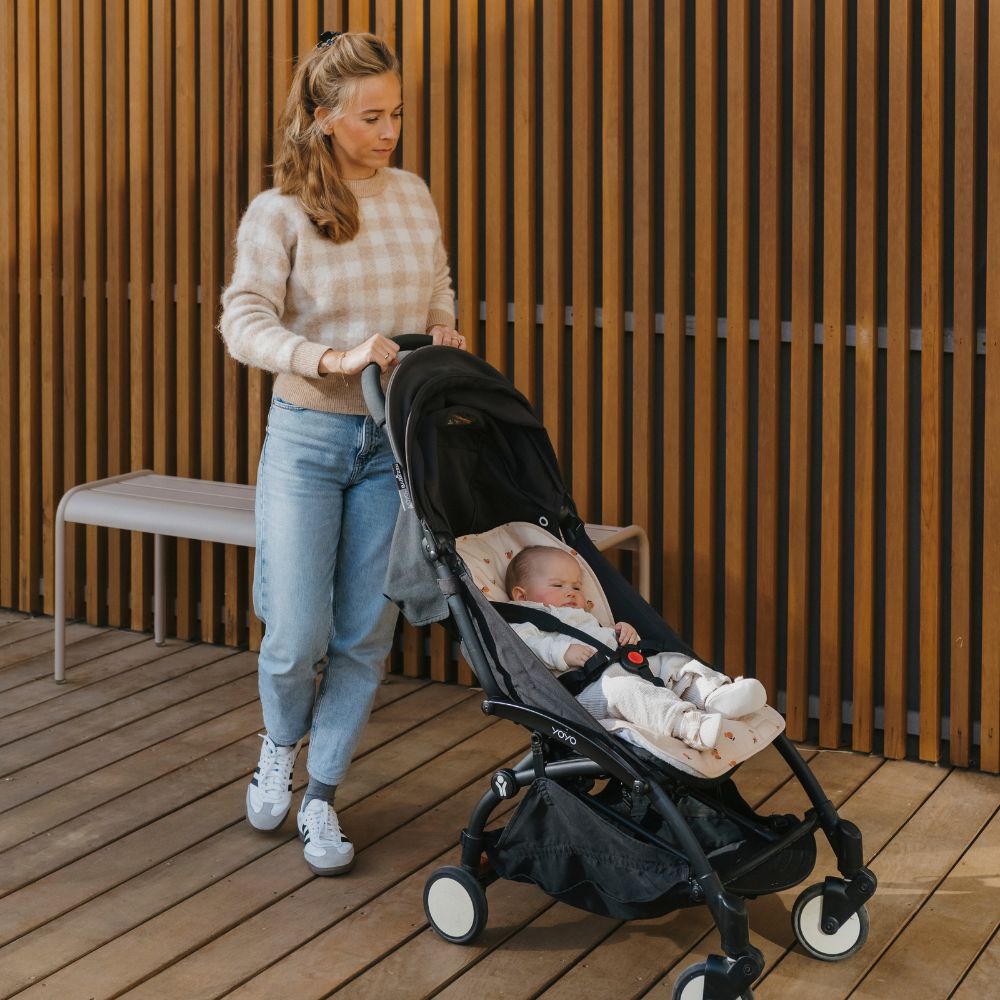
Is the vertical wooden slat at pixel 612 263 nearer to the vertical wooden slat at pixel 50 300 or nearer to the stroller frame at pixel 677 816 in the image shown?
the stroller frame at pixel 677 816

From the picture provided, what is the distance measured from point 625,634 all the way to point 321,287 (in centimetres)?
98

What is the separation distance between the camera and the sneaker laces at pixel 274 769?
3.59 meters

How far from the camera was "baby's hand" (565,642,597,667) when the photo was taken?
3.05 metres

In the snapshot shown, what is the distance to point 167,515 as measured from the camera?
454 cm

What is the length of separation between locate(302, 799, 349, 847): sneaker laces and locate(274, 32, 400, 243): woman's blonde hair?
1.28 metres

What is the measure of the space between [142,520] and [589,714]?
82.6 inches

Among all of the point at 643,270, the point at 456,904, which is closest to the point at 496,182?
the point at 643,270

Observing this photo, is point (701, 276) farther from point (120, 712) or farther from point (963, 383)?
point (120, 712)

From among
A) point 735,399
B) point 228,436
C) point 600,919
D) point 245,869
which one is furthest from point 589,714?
point 228,436

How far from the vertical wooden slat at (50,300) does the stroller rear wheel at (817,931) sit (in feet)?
10.8

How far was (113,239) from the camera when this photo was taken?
5184mm

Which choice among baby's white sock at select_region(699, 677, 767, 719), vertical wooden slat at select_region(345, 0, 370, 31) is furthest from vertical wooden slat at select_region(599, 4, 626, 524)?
baby's white sock at select_region(699, 677, 767, 719)

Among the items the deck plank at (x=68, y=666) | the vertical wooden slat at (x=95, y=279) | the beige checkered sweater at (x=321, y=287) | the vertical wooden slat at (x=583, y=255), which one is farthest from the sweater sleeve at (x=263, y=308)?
the vertical wooden slat at (x=95, y=279)

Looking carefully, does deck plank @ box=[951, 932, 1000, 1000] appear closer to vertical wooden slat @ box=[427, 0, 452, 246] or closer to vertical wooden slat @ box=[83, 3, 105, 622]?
vertical wooden slat @ box=[427, 0, 452, 246]
